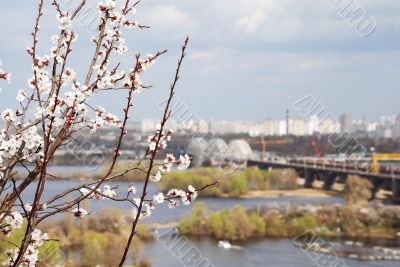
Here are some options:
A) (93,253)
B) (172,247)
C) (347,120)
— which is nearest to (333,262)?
(172,247)

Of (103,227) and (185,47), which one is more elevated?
(185,47)

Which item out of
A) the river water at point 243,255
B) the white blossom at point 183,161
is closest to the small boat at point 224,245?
the river water at point 243,255

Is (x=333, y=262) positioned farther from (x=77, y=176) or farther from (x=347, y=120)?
(x=347, y=120)

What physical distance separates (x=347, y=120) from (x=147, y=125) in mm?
13343

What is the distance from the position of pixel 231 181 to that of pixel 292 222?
575cm

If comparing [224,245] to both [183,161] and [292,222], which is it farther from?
[183,161]

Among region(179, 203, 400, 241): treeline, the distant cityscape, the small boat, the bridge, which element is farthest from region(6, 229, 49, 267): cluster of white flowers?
the distant cityscape

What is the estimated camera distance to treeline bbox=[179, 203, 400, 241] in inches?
393

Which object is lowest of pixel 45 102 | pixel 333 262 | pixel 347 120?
pixel 333 262

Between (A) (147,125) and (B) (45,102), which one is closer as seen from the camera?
(B) (45,102)

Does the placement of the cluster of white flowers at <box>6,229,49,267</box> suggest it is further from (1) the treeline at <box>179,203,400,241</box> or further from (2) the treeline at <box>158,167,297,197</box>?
(2) the treeline at <box>158,167,297,197</box>

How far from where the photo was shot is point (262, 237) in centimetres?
998

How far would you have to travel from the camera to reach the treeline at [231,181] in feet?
49.9

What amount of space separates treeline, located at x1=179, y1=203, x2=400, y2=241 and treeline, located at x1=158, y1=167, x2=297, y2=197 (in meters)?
2.49
